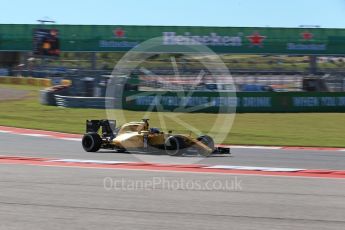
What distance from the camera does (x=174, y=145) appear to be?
572 inches

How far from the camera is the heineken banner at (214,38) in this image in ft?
188

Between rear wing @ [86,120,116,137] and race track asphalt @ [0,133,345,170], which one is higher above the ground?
rear wing @ [86,120,116,137]

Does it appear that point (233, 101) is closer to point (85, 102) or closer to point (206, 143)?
point (85, 102)

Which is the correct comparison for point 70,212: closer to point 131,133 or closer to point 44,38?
point 131,133

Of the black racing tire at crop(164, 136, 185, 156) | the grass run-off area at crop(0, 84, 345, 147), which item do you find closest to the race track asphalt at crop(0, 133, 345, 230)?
the black racing tire at crop(164, 136, 185, 156)

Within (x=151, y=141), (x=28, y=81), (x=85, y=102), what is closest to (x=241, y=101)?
(x=85, y=102)

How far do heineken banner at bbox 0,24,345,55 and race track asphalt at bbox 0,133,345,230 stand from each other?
4522 centimetres

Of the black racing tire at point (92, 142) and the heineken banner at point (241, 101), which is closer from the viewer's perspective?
the black racing tire at point (92, 142)

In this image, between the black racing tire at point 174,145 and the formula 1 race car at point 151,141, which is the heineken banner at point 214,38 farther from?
the black racing tire at point 174,145

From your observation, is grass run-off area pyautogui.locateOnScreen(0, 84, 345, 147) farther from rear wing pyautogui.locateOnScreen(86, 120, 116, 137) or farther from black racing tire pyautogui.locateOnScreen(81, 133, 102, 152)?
black racing tire pyautogui.locateOnScreen(81, 133, 102, 152)

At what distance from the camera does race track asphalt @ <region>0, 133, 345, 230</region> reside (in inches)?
282

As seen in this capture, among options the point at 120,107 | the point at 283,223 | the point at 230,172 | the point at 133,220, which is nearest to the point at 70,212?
the point at 133,220

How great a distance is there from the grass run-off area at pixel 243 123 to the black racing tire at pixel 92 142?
545 cm

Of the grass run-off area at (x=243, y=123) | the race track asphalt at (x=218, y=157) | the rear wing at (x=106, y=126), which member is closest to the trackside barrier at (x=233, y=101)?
the grass run-off area at (x=243, y=123)
